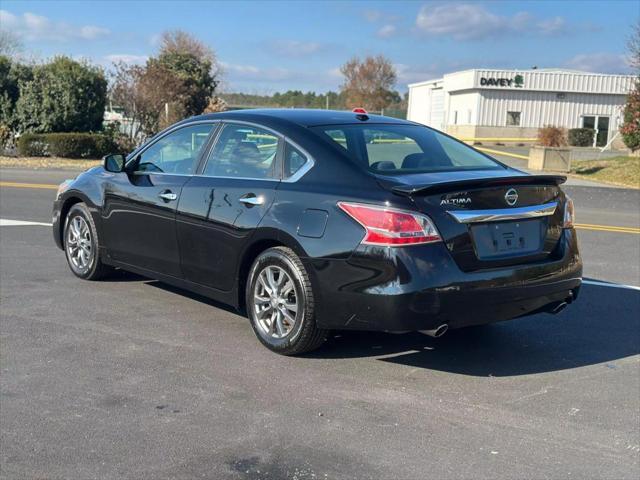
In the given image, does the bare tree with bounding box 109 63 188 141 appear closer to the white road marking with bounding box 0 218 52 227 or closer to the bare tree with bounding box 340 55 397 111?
the white road marking with bounding box 0 218 52 227

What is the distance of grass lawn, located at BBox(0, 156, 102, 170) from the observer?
77.0 ft

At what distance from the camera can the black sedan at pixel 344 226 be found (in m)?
4.46

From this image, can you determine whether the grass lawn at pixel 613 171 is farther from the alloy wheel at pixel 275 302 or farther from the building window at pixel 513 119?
the building window at pixel 513 119

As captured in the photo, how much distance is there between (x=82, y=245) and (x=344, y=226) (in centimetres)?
355

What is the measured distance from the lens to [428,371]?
195 inches

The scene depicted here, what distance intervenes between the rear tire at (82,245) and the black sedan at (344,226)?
2.40ft

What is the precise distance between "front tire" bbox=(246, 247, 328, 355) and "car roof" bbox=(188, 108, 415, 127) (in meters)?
1.08

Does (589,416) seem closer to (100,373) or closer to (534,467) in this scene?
(534,467)

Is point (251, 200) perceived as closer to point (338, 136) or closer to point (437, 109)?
point (338, 136)

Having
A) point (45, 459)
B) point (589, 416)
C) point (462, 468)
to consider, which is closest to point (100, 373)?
point (45, 459)

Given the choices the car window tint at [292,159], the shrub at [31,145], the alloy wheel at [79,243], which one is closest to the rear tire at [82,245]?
the alloy wheel at [79,243]

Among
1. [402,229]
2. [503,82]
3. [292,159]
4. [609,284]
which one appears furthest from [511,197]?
[503,82]

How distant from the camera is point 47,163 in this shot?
24.4 meters

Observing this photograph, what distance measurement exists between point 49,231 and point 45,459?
7.08m
